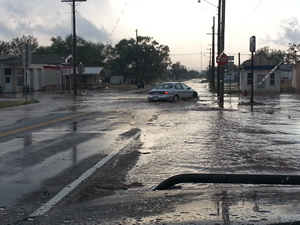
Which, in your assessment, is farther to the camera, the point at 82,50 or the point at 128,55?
the point at 82,50

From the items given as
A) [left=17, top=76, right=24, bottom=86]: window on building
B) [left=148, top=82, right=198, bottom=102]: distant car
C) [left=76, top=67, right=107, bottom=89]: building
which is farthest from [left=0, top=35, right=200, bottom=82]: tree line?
[left=148, top=82, right=198, bottom=102]: distant car

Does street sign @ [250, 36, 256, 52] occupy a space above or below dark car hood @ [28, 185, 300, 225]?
above

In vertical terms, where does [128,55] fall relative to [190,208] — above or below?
above

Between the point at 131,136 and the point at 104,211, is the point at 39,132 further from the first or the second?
the point at 104,211

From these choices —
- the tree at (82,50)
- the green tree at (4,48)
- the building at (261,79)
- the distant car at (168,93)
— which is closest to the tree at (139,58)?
the tree at (82,50)

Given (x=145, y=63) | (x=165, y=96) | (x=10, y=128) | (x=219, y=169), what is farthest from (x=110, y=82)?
(x=219, y=169)

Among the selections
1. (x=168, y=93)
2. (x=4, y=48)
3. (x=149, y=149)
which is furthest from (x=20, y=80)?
(x=4, y=48)

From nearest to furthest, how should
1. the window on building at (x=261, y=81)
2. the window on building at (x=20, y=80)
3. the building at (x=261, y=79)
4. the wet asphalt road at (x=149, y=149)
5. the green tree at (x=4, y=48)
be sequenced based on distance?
the wet asphalt road at (x=149, y=149)
the building at (x=261, y=79)
the window on building at (x=261, y=81)
the window on building at (x=20, y=80)
the green tree at (x=4, y=48)

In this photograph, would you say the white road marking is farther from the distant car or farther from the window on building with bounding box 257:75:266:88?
the window on building with bounding box 257:75:266:88

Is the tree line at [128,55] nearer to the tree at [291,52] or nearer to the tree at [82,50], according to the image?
the tree at [82,50]

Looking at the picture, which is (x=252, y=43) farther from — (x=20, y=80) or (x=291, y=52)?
(x=291, y=52)

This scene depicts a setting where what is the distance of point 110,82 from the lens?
106 metres

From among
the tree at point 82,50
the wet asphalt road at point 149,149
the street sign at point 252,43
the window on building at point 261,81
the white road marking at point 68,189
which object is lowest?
the white road marking at point 68,189

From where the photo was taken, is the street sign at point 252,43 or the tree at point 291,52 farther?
the tree at point 291,52
